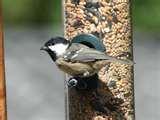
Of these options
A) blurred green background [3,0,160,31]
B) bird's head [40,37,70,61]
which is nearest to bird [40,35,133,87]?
bird's head [40,37,70,61]

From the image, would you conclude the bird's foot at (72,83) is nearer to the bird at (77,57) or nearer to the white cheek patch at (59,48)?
the bird at (77,57)

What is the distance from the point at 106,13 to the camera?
442 centimetres

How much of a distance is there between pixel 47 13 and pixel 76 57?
643 centimetres

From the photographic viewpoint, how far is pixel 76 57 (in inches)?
173

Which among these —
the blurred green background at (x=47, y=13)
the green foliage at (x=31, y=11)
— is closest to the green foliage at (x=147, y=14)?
the blurred green background at (x=47, y=13)

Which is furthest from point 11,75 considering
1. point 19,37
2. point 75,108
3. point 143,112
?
point 75,108

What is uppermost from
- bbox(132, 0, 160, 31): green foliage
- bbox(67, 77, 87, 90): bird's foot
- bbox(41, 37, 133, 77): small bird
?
bbox(132, 0, 160, 31): green foliage

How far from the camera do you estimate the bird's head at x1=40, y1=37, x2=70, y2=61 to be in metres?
4.26

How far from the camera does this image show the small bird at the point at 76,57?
4.28 meters

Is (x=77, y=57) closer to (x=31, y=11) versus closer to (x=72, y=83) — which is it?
(x=72, y=83)

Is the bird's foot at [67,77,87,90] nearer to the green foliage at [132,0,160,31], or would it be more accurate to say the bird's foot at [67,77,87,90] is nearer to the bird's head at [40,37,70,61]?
the bird's head at [40,37,70,61]

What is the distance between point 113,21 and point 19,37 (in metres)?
6.61

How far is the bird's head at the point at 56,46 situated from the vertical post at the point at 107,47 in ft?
0.38

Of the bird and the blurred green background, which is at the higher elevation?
the blurred green background
